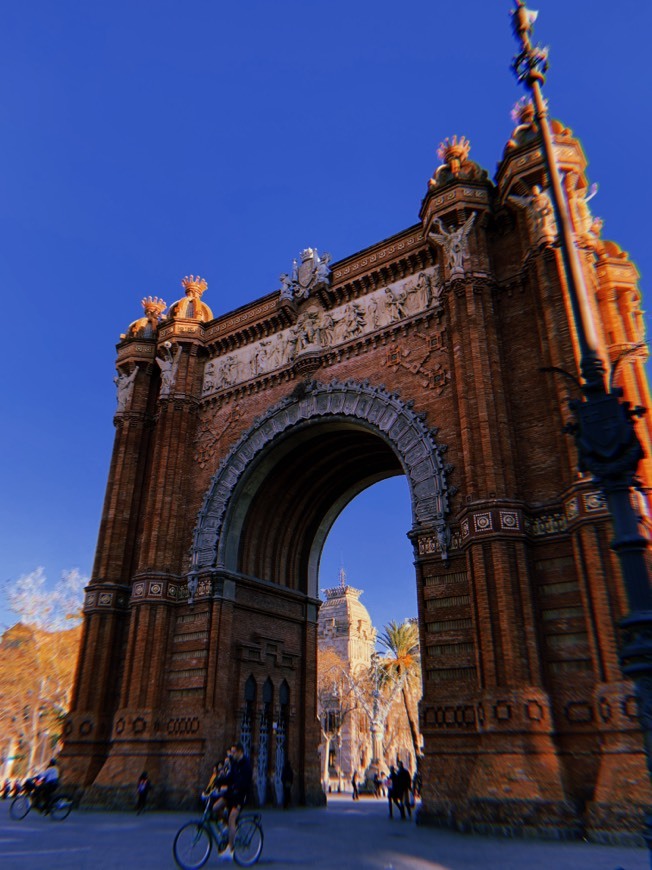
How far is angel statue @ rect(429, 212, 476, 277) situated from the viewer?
17.9 meters

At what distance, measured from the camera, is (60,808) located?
15734 millimetres

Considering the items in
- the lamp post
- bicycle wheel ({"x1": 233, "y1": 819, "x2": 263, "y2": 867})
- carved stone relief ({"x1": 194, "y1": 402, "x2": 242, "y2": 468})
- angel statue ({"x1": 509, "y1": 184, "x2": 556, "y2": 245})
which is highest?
angel statue ({"x1": 509, "y1": 184, "x2": 556, "y2": 245})

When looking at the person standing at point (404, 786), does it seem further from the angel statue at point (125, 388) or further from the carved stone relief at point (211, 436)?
the angel statue at point (125, 388)

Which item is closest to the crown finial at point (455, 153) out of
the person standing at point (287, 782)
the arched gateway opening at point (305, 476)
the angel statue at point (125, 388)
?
the arched gateway opening at point (305, 476)

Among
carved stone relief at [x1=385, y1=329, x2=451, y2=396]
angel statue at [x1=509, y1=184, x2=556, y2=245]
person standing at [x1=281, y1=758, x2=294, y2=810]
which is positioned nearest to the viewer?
angel statue at [x1=509, y1=184, x2=556, y2=245]

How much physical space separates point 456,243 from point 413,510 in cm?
748

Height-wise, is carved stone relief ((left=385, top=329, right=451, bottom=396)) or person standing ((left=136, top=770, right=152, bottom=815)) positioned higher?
carved stone relief ((left=385, top=329, right=451, bottom=396))

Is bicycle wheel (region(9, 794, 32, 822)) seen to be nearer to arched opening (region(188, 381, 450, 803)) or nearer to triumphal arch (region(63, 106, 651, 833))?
triumphal arch (region(63, 106, 651, 833))

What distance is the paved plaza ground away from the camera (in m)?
9.20

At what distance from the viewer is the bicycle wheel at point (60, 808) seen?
15.7 metres

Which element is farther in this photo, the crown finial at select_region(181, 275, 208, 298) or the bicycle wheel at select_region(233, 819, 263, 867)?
the crown finial at select_region(181, 275, 208, 298)

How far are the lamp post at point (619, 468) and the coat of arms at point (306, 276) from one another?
45.5ft

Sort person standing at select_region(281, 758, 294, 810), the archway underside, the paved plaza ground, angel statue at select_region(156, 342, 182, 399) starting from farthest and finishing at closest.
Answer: angel statue at select_region(156, 342, 182, 399) → the archway underside → person standing at select_region(281, 758, 294, 810) → the paved plaza ground

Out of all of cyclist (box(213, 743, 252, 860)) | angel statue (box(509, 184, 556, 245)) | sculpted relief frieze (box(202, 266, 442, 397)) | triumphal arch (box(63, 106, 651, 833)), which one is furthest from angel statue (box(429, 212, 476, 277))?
cyclist (box(213, 743, 252, 860))
